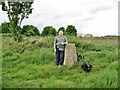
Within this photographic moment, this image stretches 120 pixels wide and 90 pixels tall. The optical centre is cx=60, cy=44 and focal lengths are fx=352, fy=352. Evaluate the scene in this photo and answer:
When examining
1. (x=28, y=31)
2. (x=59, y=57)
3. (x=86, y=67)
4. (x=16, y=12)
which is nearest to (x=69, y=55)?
(x=59, y=57)

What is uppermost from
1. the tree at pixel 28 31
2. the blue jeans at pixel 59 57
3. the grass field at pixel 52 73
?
the tree at pixel 28 31

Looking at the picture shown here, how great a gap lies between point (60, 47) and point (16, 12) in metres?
17.7

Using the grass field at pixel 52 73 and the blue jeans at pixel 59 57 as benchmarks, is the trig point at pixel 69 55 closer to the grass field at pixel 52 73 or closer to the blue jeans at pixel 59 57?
the blue jeans at pixel 59 57

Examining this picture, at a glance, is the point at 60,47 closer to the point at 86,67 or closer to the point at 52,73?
the point at 86,67

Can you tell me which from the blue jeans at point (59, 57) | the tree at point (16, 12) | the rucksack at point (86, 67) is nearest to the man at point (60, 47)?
the blue jeans at point (59, 57)

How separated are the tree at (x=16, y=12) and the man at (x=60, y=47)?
657 inches

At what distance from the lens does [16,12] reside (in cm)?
3002

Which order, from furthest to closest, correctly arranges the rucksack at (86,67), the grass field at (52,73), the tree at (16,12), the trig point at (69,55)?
the tree at (16,12)
the trig point at (69,55)
the rucksack at (86,67)
the grass field at (52,73)

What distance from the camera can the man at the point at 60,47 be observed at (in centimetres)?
1287

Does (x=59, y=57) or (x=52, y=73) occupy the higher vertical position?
(x=59, y=57)

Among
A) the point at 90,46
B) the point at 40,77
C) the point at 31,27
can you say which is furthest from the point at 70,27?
the point at 40,77

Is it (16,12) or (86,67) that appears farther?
(16,12)

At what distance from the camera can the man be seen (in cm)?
1287

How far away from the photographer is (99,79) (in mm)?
8828
